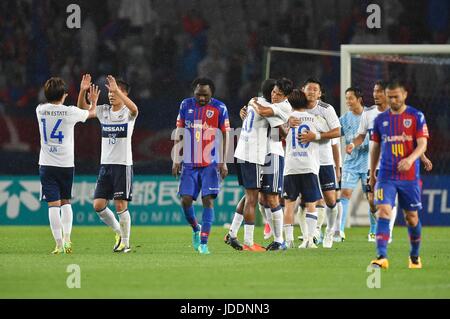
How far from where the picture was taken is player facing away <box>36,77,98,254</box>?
39.9 feet

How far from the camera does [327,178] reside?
1374 cm

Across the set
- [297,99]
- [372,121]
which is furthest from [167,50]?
[297,99]

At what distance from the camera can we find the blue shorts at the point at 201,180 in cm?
1209

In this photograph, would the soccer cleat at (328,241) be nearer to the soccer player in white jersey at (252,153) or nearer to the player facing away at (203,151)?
the soccer player in white jersey at (252,153)

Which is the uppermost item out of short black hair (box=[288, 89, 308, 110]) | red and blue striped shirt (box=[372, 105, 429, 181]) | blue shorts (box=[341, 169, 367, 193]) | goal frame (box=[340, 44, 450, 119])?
goal frame (box=[340, 44, 450, 119])

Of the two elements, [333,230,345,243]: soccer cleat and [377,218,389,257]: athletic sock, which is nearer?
[377,218,389,257]: athletic sock

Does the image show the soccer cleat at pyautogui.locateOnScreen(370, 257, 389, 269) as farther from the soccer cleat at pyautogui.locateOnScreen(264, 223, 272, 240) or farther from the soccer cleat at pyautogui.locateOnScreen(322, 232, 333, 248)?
the soccer cleat at pyautogui.locateOnScreen(264, 223, 272, 240)

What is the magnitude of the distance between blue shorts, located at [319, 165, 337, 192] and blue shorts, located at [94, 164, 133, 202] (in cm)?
262

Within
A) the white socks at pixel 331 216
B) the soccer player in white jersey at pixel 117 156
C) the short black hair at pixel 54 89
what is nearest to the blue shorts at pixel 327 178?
the white socks at pixel 331 216

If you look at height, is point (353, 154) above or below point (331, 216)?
above

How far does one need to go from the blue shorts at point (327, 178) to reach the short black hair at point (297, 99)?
115cm

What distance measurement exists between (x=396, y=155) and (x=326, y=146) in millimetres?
3865

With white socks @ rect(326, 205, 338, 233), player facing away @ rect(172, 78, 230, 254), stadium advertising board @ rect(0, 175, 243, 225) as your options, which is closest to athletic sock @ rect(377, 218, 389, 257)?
player facing away @ rect(172, 78, 230, 254)

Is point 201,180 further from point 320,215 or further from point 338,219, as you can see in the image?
point 338,219
